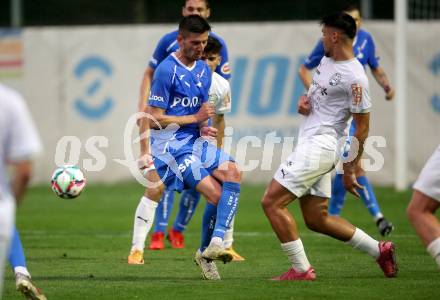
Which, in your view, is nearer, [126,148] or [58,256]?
[58,256]

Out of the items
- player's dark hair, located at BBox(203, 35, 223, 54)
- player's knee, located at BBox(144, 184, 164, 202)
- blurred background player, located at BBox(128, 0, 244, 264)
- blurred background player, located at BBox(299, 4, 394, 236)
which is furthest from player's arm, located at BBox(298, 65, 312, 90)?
player's knee, located at BBox(144, 184, 164, 202)

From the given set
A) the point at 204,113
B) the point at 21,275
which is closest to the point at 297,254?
the point at 204,113

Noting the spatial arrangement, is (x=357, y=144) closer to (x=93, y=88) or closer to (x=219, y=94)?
(x=219, y=94)

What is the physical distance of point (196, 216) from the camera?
1505 centimetres

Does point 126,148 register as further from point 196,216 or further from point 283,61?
point 196,216

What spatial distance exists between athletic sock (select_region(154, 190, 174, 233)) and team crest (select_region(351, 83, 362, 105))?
12.2 ft

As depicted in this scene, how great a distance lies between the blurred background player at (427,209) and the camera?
7125 millimetres

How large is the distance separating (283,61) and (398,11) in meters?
2.68

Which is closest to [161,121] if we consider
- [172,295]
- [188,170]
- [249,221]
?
[188,170]

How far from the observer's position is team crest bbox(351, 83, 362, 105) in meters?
8.16

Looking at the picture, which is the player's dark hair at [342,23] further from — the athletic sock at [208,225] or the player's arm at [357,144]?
the athletic sock at [208,225]

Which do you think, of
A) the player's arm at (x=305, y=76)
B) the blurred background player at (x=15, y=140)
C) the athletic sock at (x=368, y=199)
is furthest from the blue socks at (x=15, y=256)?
the athletic sock at (x=368, y=199)

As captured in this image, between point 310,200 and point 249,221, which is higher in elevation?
point 310,200

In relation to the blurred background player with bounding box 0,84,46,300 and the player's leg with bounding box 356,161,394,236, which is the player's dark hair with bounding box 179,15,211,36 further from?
the player's leg with bounding box 356,161,394,236
